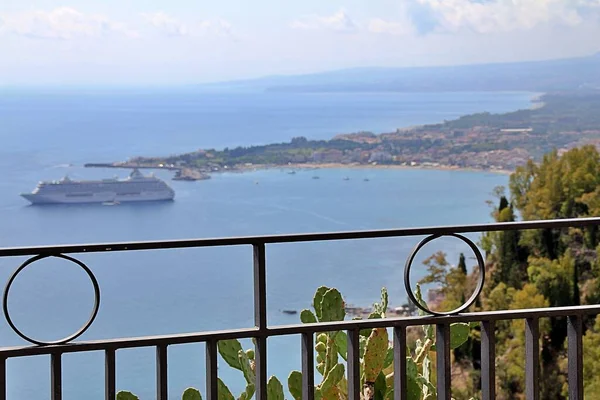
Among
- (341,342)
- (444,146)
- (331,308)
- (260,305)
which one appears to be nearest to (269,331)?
(260,305)

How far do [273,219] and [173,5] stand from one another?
14.3 m

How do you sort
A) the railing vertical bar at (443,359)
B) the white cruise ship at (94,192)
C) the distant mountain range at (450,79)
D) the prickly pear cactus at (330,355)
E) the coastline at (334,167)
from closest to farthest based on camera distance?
the railing vertical bar at (443,359)
the prickly pear cactus at (330,355)
the white cruise ship at (94,192)
the coastline at (334,167)
the distant mountain range at (450,79)

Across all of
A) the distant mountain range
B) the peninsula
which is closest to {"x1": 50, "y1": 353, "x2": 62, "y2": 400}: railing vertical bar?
the peninsula

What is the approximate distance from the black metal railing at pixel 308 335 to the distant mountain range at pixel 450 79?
31328 millimetres

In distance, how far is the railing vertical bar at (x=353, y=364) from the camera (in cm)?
140

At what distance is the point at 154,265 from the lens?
26.3m

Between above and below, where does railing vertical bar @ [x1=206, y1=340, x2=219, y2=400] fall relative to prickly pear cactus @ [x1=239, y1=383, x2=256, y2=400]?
above

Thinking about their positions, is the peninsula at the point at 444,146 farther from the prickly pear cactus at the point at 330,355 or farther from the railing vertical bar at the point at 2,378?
the railing vertical bar at the point at 2,378

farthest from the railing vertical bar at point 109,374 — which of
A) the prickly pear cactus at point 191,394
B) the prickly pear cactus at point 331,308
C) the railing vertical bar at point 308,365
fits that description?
the prickly pear cactus at point 191,394

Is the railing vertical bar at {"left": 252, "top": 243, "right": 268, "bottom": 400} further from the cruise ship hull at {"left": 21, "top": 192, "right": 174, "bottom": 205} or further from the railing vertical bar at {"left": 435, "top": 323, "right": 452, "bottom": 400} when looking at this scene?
the cruise ship hull at {"left": 21, "top": 192, "right": 174, "bottom": 205}

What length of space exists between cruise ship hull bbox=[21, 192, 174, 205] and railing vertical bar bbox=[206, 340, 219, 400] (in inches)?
1088

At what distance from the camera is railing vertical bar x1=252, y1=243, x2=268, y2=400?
4.35 feet

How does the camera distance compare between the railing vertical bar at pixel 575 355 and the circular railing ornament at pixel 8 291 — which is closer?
the circular railing ornament at pixel 8 291

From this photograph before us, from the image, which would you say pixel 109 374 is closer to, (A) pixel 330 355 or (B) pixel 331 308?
(B) pixel 331 308
